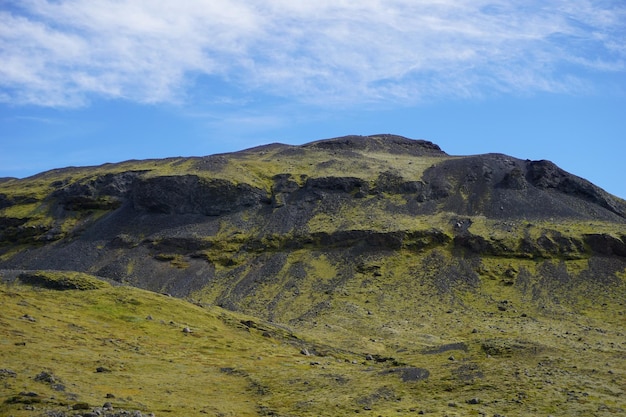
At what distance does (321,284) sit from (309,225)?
→ 18006 mm

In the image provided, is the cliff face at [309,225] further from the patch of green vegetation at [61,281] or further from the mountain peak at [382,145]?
the patch of green vegetation at [61,281]

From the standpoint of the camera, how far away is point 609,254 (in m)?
103

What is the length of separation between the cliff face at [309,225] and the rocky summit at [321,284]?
0.39 m

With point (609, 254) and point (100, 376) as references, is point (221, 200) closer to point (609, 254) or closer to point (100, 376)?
point (609, 254)

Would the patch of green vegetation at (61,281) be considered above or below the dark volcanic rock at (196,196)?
below

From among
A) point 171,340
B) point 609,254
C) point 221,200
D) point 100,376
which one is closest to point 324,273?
point 221,200

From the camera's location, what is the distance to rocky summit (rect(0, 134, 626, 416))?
129ft

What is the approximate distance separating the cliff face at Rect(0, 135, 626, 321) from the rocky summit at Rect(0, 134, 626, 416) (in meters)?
0.39

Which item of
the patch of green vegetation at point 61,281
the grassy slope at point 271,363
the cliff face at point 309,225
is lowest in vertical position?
the grassy slope at point 271,363

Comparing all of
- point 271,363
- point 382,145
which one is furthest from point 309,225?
point 271,363

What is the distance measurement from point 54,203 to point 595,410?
12464cm

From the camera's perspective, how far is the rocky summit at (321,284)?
39188 mm

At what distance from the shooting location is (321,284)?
9956 cm

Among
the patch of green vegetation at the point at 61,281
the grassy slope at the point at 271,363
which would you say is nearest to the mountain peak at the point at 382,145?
the grassy slope at the point at 271,363
